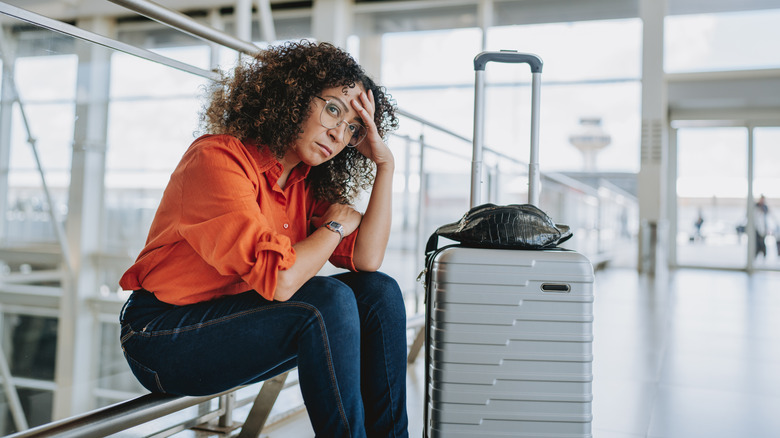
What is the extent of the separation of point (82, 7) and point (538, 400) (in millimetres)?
9383

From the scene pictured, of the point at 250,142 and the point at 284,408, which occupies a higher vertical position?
the point at 250,142

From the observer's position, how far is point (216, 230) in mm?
1021

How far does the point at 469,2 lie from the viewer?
28.0 ft

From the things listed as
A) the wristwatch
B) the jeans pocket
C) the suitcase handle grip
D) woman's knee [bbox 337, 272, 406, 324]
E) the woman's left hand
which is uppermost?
the suitcase handle grip

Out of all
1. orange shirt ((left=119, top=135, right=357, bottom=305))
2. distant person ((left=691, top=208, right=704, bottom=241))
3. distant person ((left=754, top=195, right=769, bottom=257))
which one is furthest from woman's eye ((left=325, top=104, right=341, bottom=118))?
distant person ((left=691, top=208, right=704, bottom=241))

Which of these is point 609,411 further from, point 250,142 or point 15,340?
point 15,340

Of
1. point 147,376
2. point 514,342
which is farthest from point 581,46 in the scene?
point 147,376

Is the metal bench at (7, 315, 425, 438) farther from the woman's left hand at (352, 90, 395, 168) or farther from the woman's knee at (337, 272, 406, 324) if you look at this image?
the woman's left hand at (352, 90, 395, 168)

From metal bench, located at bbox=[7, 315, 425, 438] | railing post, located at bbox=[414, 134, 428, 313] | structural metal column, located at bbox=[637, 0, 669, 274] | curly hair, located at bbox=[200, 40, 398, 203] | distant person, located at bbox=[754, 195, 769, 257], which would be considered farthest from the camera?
distant person, located at bbox=[754, 195, 769, 257]

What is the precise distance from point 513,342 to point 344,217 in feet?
1.45

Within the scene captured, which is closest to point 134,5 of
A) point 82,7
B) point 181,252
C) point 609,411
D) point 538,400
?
point 181,252

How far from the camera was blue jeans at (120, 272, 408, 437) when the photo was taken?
3.41 feet

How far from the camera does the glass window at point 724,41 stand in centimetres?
809

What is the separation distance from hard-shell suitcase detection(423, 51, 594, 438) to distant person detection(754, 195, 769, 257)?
8.87 metres
